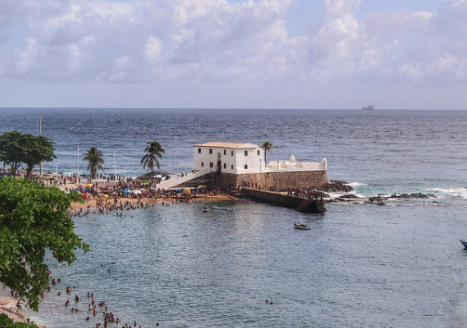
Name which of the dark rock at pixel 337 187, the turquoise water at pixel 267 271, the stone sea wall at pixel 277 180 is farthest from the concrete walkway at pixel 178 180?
the dark rock at pixel 337 187

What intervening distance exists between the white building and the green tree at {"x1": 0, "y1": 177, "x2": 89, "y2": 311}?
60.1 metres

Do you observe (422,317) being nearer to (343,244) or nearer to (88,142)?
(343,244)

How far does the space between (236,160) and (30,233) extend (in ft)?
206

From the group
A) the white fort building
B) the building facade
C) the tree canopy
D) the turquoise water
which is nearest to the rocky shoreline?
the white fort building

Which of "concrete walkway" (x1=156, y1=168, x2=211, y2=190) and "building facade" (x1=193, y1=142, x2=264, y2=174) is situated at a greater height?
"building facade" (x1=193, y1=142, x2=264, y2=174)

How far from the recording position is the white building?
93.1 metres

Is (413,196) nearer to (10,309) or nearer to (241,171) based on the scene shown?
(241,171)

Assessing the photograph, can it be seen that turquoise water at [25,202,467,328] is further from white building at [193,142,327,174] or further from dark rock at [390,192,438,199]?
dark rock at [390,192,438,199]

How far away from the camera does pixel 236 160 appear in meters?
92.8

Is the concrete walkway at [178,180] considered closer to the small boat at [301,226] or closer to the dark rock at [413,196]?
the small boat at [301,226]

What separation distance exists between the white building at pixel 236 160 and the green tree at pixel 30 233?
60133mm

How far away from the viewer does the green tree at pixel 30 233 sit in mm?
30812

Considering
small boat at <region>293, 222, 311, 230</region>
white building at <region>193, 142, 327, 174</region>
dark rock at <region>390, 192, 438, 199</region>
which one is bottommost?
small boat at <region>293, 222, 311, 230</region>

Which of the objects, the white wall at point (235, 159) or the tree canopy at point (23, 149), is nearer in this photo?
the tree canopy at point (23, 149)
